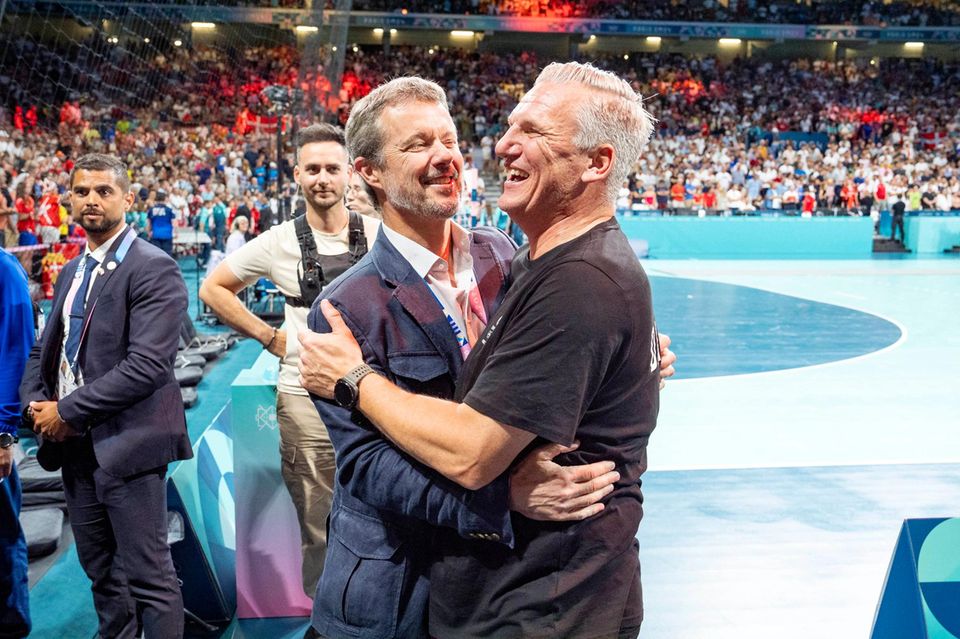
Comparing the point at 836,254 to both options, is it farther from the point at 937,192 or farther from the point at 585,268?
the point at 585,268

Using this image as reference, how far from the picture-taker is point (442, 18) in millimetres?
33656

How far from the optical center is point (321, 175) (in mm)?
3707

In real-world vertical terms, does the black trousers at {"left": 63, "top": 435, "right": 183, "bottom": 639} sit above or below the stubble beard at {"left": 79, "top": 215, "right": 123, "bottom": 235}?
below

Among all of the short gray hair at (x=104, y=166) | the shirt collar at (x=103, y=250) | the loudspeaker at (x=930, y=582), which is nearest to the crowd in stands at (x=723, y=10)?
the short gray hair at (x=104, y=166)

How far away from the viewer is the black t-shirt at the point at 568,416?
1.46 metres

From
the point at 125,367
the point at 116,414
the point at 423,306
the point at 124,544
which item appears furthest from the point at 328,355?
the point at 124,544

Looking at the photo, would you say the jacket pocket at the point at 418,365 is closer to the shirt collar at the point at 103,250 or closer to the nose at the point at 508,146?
the nose at the point at 508,146

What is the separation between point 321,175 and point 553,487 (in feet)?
8.15

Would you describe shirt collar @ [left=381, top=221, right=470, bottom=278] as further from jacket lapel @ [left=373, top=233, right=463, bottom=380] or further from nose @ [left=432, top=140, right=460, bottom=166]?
nose @ [left=432, top=140, right=460, bottom=166]

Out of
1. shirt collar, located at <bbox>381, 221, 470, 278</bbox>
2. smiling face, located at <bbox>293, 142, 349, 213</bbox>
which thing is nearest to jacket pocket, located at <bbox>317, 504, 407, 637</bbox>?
shirt collar, located at <bbox>381, 221, 470, 278</bbox>

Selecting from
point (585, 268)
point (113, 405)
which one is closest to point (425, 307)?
point (585, 268)

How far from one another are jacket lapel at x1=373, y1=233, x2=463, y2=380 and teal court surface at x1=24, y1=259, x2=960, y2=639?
2.29m

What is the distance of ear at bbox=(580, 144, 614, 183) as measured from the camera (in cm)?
163

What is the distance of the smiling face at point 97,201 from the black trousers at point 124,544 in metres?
0.75
